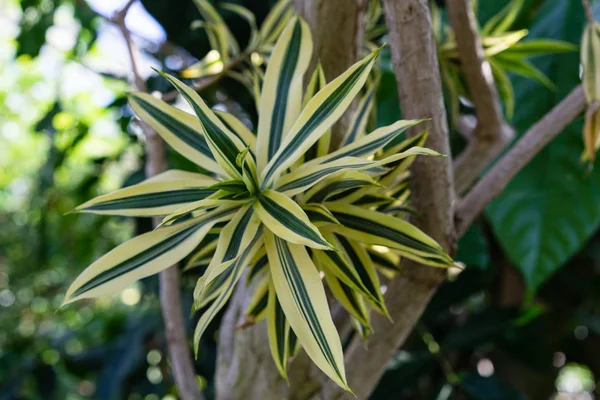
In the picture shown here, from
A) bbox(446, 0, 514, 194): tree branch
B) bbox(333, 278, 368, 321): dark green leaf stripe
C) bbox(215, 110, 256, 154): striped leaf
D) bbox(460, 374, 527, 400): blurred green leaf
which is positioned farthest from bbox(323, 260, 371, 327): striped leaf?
bbox(460, 374, 527, 400): blurred green leaf

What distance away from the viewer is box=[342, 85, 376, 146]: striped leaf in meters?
0.39

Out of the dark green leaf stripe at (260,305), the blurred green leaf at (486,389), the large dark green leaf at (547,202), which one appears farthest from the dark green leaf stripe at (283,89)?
the blurred green leaf at (486,389)

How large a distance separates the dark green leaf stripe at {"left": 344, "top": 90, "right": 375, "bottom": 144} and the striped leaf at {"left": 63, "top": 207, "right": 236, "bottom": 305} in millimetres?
107

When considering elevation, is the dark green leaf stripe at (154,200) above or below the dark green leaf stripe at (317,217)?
above

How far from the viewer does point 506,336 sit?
813 millimetres

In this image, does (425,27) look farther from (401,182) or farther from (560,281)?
(560,281)

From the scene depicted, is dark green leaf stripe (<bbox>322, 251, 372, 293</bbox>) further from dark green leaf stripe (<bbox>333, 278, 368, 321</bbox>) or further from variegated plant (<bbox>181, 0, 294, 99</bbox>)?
variegated plant (<bbox>181, 0, 294, 99</bbox>)

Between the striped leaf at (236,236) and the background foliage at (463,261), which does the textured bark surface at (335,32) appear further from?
the background foliage at (463,261)

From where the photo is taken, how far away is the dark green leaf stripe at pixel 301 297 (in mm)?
278

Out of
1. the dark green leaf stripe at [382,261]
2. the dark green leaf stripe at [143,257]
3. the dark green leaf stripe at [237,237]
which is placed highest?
the dark green leaf stripe at [237,237]

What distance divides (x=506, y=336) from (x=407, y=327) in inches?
18.4

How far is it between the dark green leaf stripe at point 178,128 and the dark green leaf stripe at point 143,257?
51 millimetres

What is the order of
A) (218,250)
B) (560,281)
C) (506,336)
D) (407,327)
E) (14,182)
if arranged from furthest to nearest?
(14,182) < (560,281) < (506,336) < (407,327) < (218,250)

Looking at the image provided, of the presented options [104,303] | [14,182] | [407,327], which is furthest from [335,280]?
[14,182]
